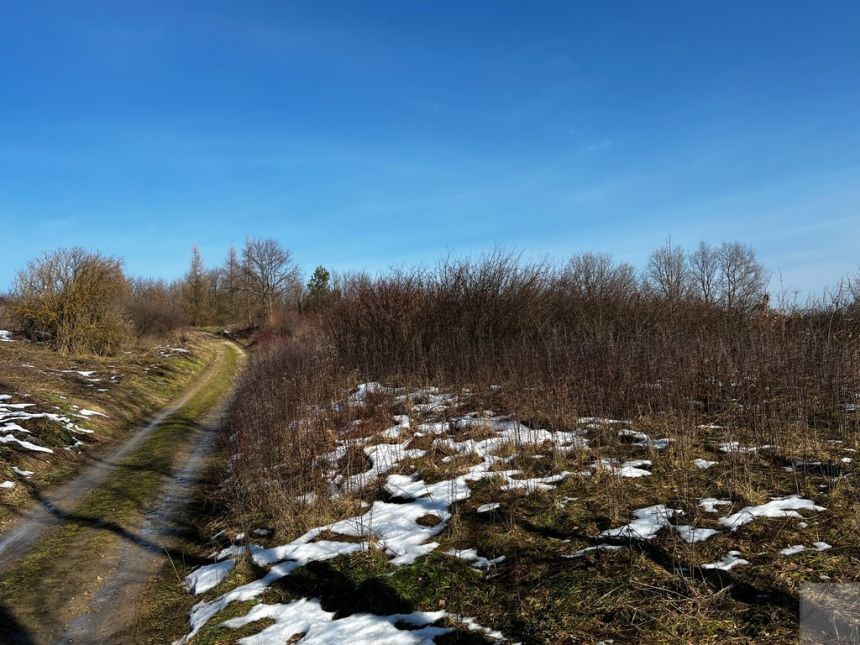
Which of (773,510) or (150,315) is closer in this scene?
(773,510)

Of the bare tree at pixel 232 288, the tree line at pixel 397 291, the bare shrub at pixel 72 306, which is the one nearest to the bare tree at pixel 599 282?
the tree line at pixel 397 291

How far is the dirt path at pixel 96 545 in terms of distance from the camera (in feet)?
16.9

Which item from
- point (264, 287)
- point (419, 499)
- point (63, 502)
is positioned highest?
point (264, 287)

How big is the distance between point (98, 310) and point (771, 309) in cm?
2603

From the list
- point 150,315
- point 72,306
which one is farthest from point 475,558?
point 150,315

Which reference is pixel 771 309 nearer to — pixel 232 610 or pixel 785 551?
pixel 785 551

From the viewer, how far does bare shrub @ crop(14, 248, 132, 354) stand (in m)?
23.2

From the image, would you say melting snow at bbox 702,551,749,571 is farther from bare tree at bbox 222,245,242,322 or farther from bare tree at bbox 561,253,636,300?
bare tree at bbox 222,245,242,322

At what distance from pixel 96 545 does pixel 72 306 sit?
20.4 metres

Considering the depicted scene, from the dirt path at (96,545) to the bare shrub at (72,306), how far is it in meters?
13.9

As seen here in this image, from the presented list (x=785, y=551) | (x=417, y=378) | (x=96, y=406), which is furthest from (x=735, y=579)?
(x=96, y=406)

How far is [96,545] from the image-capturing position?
693 cm

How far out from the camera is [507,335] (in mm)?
14984

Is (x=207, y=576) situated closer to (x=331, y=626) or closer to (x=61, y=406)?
(x=331, y=626)
